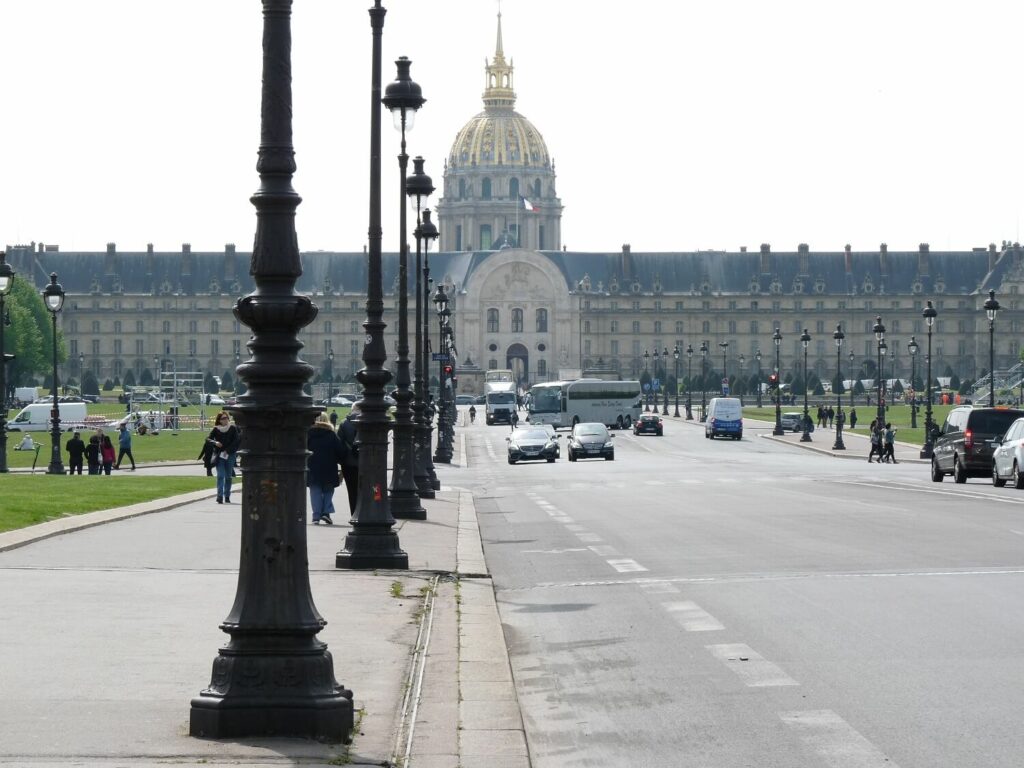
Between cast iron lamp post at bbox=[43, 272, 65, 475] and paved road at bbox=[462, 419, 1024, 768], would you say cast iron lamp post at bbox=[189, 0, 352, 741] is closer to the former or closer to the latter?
paved road at bbox=[462, 419, 1024, 768]

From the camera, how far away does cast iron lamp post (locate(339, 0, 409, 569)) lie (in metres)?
17.8

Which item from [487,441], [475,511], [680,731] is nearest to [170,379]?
[487,441]

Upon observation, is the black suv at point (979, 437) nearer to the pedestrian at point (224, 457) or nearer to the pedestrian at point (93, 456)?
the pedestrian at point (224, 457)

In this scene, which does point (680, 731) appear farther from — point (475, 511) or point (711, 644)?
point (475, 511)

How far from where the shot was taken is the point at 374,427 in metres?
19.0

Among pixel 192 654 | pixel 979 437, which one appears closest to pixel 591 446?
pixel 979 437

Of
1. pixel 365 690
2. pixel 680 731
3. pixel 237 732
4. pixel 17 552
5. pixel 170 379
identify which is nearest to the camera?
pixel 237 732

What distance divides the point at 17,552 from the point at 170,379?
153147 millimetres

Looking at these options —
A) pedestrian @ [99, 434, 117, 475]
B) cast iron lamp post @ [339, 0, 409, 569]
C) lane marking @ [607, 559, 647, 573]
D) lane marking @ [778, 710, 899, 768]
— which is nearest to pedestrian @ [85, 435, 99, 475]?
pedestrian @ [99, 434, 117, 475]

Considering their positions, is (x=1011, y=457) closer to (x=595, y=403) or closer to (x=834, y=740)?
(x=834, y=740)

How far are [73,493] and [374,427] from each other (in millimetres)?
11943

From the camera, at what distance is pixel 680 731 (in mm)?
8961

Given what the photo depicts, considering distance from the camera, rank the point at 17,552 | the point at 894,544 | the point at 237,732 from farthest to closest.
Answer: the point at 894,544 < the point at 17,552 < the point at 237,732

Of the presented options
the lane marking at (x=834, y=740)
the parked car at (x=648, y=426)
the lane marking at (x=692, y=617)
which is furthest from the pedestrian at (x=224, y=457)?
the parked car at (x=648, y=426)
